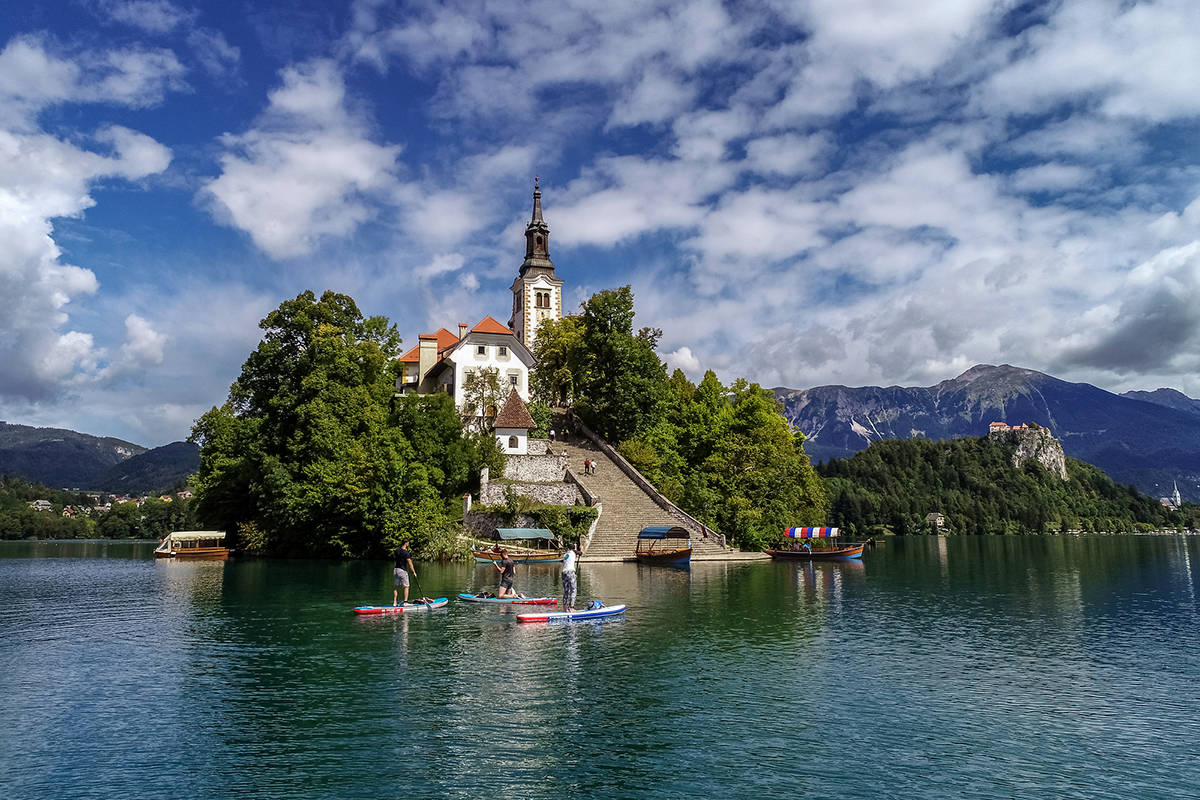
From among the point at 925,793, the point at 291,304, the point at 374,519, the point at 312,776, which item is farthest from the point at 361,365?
the point at 925,793

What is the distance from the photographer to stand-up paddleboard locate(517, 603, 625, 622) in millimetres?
27469

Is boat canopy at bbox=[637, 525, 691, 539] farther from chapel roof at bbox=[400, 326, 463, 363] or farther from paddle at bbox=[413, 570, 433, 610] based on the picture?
chapel roof at bbox=[400, 326, 463, 363]

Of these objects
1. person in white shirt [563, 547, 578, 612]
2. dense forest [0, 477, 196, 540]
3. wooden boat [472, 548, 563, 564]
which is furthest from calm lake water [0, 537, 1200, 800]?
dense forest [0, 477, 196, 540]

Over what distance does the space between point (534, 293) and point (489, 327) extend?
22.8 meters

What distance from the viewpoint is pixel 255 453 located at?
5956 cm

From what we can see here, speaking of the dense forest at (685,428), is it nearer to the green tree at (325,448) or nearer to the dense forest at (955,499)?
the green tree at (325,448)

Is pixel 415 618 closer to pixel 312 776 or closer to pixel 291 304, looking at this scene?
pixel 312 776

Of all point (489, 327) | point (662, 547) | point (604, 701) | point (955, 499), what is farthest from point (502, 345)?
point (955, 499)

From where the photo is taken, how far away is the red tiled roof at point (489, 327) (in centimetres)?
6988

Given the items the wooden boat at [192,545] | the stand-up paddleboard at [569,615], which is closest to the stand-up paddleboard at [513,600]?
the stand-up paddleboard at [569,615]

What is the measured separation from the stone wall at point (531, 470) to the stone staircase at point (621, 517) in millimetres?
1837

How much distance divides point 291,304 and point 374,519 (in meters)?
18.1

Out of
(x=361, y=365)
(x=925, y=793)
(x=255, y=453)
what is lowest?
(x=925, y=793)

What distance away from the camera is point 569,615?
27.9m
